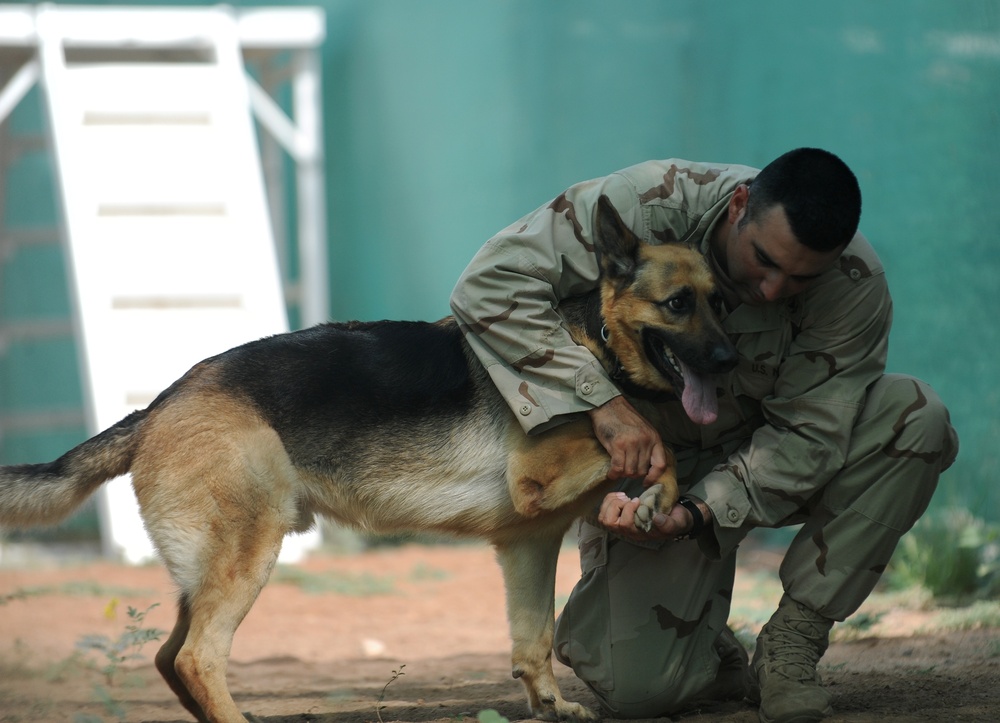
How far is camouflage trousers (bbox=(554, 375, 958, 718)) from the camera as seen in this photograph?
328cm

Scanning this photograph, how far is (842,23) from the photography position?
627cm

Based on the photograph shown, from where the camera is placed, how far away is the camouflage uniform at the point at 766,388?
10.7 feet

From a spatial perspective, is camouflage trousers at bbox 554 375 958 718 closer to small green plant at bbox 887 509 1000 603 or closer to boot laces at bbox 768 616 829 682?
boot laces at bbox 768 616 829 682

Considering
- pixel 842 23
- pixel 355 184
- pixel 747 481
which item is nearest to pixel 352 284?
pixel 355 184

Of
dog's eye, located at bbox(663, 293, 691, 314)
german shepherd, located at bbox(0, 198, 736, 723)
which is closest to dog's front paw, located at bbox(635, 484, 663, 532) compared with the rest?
german shepherd, located at bbox(0, 198, 736, 723)

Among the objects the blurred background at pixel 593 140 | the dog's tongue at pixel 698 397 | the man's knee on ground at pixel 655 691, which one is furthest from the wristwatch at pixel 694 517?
the blurred background at pixel 593 140

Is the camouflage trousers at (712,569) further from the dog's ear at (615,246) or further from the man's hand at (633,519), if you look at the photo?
the dog's ear at (615,246)

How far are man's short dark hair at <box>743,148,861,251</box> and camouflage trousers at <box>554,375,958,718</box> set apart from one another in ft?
2.26

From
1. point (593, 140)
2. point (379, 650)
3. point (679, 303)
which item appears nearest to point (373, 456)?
point (679, 303)

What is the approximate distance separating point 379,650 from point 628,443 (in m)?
2.43

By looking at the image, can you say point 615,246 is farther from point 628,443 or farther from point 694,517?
point 694,517

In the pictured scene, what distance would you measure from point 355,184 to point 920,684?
774 cm

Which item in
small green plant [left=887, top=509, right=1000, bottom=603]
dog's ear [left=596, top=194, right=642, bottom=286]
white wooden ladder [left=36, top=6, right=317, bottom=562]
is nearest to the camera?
dog's ear [left=596, top=194, right=642, bottom=286]

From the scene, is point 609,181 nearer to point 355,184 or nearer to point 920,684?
point 920,684
